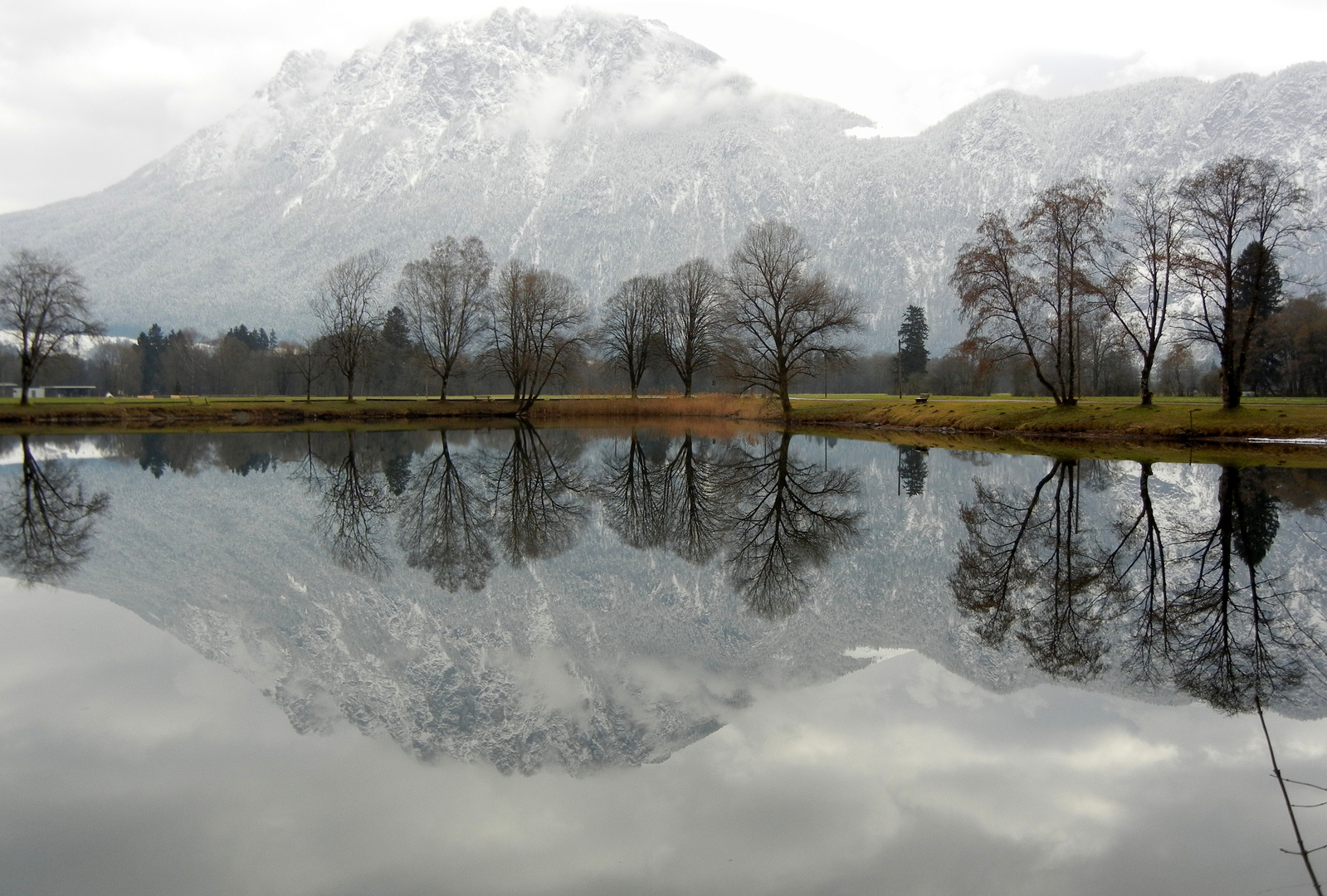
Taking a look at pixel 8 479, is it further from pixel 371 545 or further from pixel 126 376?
pixel 126 376

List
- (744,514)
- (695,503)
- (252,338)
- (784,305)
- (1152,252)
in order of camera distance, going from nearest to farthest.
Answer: (744,514), (695,503), (1152,252), (784,305), (252,338)

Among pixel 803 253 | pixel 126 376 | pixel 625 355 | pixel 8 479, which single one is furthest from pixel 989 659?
pixel 126 376

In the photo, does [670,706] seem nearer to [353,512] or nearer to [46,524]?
[353,512]

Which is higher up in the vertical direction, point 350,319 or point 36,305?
point 36,305

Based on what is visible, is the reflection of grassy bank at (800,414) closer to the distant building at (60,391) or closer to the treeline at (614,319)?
the treeline at (614,319)

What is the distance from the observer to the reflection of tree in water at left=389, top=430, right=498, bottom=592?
43.5ft

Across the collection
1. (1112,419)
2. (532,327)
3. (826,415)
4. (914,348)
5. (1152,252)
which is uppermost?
(914,348)

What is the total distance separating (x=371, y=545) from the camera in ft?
50.9

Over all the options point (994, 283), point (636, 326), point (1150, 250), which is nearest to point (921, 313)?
point (636, 326)

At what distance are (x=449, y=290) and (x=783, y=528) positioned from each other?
5549 centimetres

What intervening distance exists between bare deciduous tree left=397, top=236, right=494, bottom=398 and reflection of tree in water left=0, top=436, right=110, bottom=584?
39.6 meters

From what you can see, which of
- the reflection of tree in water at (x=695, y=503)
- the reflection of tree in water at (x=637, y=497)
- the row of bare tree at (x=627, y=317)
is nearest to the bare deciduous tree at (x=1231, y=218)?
the row of bare tree at (x=627, y=317)

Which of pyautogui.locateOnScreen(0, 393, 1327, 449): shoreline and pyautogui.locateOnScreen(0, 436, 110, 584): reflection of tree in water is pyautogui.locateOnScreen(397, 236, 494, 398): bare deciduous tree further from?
pyautogui.locateOnScreen(0, 436, 110, 584): reflection of tree in water

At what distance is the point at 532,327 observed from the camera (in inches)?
2611
